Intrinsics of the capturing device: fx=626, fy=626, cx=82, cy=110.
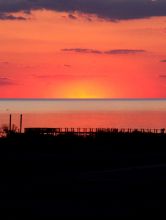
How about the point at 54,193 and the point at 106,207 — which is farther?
the point at 54,193

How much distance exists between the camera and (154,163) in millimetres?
36812

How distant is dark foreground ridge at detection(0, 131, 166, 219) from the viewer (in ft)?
70.6

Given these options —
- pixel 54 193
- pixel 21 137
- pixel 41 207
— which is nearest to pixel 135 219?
pixel 41 207

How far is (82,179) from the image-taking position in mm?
28375

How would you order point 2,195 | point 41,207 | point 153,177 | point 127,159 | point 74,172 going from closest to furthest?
point 41,207 → point 2,195 → point 153,177 → point 74,172 → point 127,159

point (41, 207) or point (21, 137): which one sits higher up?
point (21, 137)

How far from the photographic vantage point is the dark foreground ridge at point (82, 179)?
70.6ft

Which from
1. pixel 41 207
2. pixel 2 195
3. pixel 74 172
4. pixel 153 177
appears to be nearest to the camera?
pixel 41 207

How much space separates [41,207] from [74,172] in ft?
36.3

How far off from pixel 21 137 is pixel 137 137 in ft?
33.6

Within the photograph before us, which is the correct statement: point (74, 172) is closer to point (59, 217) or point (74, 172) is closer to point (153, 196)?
point (153, 196)

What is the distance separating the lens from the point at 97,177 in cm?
2914

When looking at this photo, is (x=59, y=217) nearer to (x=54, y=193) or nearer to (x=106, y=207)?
(x=106, y=207)

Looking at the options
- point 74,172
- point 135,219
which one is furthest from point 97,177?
point 135,219
